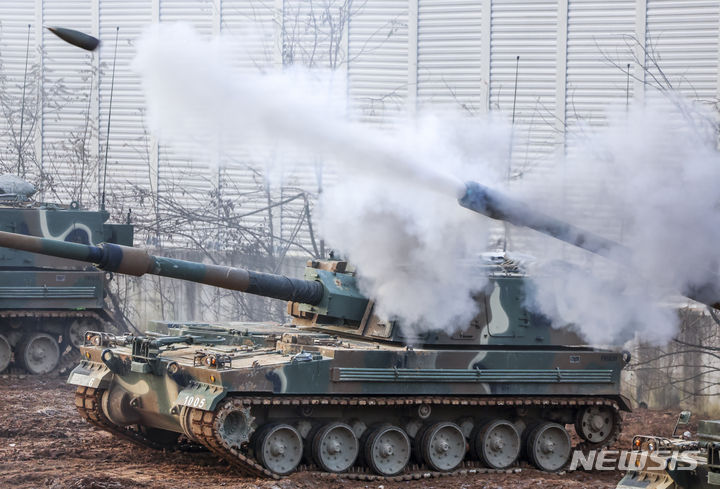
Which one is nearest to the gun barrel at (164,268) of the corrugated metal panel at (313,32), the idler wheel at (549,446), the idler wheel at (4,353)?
the idler wheel at (549,446)

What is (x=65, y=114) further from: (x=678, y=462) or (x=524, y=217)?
(x=678, y=462)

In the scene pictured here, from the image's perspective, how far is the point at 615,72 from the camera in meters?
23.1

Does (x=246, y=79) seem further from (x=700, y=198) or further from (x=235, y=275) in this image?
(x=700, y=198)

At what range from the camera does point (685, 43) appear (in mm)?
22859

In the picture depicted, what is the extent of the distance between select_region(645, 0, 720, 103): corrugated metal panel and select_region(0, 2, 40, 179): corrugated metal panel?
529 inches

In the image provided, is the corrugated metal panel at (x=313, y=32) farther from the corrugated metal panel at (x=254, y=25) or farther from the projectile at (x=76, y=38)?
the projectile at (x=76, y=38)

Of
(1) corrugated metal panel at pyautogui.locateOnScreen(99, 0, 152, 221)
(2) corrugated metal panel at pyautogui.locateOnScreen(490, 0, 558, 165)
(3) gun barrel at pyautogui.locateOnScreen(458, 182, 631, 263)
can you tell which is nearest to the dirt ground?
(3) gun barrel at pyautogui.locateOnScreen(458, 182, 631, 263)

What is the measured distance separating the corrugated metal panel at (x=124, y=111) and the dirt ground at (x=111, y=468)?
845 cm

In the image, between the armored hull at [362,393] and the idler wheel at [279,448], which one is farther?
the idler wheel at [279,448]

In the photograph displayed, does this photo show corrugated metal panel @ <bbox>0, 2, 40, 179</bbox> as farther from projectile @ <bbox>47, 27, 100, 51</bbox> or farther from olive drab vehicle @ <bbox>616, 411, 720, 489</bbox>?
olive drab vehicle @ <bbox>616, 411, 720, 489</bbox>

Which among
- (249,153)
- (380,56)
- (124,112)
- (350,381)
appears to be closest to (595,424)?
(350,381)

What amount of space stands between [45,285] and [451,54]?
29.7ft

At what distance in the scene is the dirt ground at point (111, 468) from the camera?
1348cm

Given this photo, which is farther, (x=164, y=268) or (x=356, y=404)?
(x=356, y=404)
